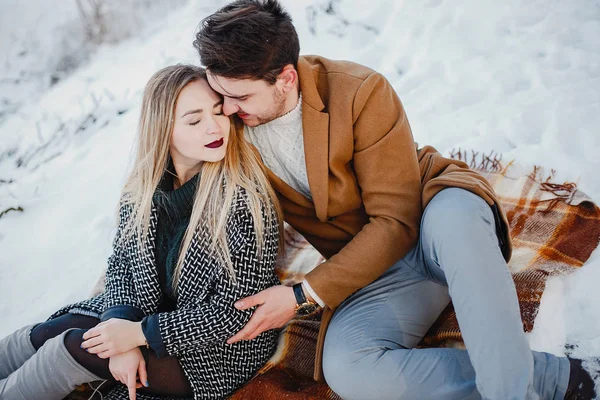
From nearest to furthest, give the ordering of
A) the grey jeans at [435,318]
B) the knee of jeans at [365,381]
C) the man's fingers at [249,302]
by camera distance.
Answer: the grey jeans at [435,318], the knee of jeans at [365,381], the man's fingers at [249,302]

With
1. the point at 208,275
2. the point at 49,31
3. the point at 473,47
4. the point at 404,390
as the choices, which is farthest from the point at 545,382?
the point at 49,31

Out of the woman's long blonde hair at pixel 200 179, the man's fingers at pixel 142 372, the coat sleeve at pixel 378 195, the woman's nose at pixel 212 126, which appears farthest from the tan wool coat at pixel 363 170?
the man's fingers at pixel 142 372

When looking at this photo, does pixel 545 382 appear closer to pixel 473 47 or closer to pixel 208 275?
pixel 208 275

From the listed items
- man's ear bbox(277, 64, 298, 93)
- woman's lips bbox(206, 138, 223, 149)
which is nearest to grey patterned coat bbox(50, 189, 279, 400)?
woman's lips bbox(206, 138, 223, 149)

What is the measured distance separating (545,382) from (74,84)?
14.8 feet

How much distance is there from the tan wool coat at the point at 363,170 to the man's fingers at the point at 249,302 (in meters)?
0.21

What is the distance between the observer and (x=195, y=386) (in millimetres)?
2234

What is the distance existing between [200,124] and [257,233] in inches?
19.2

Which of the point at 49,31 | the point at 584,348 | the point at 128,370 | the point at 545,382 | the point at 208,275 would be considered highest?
the point at 49,31

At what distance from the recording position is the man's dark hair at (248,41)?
6.98 ft

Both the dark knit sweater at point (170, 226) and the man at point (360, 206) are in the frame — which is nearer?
the man at point (360, 206)

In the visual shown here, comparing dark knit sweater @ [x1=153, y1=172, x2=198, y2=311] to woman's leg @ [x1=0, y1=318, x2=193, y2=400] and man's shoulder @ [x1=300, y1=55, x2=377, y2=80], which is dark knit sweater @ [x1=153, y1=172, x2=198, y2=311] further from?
man's shoulder @ [x1=300, y1=55, x2=377, y2=80]

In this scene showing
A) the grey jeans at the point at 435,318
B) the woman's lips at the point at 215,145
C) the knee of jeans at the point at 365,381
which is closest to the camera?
Answer: the grey jeans at the point at 435,318

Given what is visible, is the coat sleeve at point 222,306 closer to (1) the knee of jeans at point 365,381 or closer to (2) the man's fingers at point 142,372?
(2) the man's fingers at point 142,372
